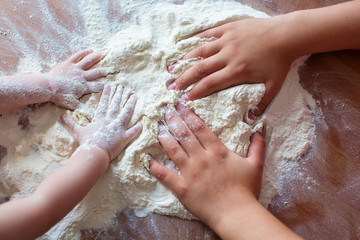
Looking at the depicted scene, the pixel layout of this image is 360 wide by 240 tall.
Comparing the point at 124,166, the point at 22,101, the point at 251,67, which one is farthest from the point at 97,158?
the point at 251,67

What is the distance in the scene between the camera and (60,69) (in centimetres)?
80

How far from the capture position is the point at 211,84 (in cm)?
78

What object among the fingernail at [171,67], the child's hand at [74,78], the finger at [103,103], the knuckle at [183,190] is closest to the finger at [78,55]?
the child's hand at [74,78]

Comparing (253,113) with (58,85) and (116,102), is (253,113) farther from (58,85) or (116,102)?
(58,85)

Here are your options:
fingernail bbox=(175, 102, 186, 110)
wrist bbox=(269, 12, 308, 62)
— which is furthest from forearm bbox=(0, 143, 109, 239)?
wrist bbox=(269, 12, 308, 62)

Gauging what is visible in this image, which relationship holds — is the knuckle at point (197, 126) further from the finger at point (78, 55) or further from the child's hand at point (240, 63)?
the finger at point (78, 55)

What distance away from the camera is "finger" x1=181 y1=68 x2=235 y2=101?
2.57ft

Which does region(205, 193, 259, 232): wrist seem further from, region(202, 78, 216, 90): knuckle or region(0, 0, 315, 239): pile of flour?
region(202, 78, 216, 90): knuckle

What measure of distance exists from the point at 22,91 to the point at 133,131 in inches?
11.3

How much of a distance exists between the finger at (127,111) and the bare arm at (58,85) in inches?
3.4

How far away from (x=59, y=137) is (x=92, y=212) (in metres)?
0.20

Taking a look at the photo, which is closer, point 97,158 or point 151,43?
point 97,158

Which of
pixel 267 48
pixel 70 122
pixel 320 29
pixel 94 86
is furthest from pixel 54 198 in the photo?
pixel 320 29

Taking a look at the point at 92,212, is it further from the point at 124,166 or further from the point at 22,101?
the point at 22,101
